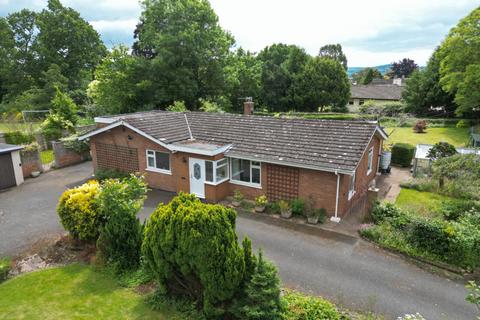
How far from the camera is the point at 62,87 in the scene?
3944 cm

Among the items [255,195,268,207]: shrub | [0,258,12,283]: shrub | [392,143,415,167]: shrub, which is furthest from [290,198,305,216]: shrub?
[392,143,415,167]: shrub

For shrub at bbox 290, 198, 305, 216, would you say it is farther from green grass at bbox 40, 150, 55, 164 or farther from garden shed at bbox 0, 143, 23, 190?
green grass at bbox 40, 150, 55, 164

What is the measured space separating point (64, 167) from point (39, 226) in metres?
10.5

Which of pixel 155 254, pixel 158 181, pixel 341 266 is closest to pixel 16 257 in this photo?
pixel 155 254

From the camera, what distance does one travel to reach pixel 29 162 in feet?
63.5

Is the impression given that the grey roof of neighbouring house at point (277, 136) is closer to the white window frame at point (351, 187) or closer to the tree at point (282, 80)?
the white window frame at point (351, 187)

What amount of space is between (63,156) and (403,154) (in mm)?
24370

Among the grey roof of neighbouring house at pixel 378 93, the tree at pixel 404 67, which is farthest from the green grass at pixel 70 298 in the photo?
the tree at pixel 404 67

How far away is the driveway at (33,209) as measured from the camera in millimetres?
11469

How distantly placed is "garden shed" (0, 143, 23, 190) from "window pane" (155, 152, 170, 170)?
8646 mm

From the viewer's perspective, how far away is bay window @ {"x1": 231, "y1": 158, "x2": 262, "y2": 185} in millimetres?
14641

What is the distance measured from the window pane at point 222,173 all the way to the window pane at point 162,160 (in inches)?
124

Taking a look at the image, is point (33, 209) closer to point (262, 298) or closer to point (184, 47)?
point (262, 298)

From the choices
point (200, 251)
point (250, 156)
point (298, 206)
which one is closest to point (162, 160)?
point (250, 156)
